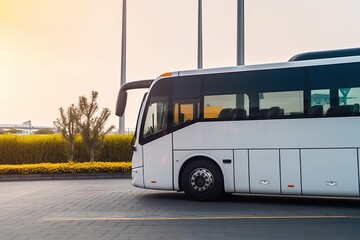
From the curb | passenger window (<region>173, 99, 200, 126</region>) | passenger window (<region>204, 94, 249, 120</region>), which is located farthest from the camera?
the curb

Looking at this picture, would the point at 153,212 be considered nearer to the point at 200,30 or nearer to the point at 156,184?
the point at 156,184

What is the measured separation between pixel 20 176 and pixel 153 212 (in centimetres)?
1099

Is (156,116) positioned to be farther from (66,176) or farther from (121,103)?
(66,176)

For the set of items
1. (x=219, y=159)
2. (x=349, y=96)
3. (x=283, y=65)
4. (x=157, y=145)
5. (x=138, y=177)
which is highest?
(x=283, y=65)

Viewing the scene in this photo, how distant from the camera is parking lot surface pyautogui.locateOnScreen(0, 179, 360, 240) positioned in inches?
260

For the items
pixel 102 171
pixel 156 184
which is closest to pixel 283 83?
pixel 156 184

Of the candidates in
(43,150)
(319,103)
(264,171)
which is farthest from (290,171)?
(43,150)

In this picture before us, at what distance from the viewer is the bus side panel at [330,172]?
8.85 metres

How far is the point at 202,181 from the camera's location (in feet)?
32.8

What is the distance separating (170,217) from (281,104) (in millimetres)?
3749

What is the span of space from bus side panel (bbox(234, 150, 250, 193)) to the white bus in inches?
0.9

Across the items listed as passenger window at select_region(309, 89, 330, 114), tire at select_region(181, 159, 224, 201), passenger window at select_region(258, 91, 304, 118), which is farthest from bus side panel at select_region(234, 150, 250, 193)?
passenger window at select_region(309, 89, 330, 114)

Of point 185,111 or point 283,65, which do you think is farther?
point 185,111

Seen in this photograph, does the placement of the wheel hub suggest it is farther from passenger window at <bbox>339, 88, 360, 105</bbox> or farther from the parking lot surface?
passenger window at <bbox>339, 88, 360, 105</bbox>
